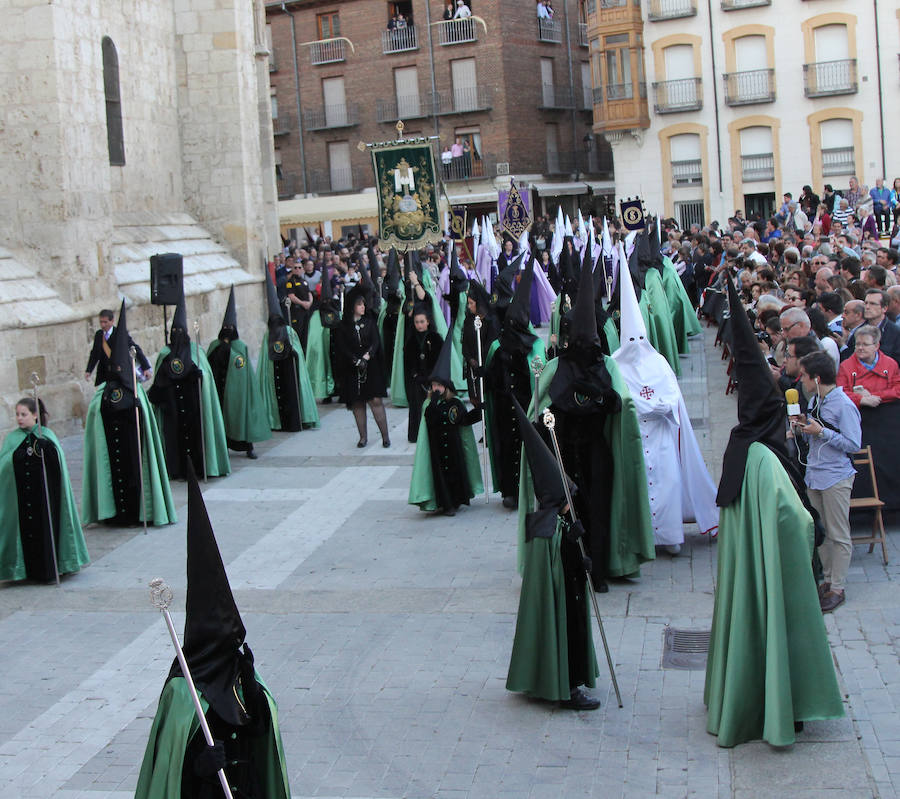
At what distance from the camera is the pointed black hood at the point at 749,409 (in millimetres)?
6000

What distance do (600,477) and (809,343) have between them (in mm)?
1761

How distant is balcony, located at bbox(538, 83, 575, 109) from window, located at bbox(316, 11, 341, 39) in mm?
7642

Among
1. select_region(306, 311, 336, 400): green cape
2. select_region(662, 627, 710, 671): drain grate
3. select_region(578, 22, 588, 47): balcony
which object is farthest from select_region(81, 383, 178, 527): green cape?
select_region(578, 22, 588, 47): balcony

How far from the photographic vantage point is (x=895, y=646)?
730cm

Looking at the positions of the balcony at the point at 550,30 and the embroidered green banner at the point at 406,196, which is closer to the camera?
the embroidered green banner at the point at 406,196

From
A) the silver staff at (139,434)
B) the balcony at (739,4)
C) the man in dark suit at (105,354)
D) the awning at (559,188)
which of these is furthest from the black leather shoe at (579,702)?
the awning at (559,188)

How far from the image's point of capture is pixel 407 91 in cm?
4503

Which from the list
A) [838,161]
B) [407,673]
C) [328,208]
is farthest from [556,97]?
[407,673]

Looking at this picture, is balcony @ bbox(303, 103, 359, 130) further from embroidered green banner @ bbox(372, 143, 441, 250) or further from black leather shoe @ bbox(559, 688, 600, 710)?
black leather shoe @ bbox(559, 688, 600, 710)

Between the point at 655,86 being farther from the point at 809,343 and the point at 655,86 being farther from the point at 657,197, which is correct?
the point at 809,343

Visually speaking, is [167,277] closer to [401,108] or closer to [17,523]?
[17,523]

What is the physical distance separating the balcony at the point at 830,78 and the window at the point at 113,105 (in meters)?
25.7

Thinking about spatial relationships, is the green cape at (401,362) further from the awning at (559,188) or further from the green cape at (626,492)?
the awning at (559,188)

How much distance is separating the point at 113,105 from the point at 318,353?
5622mm
